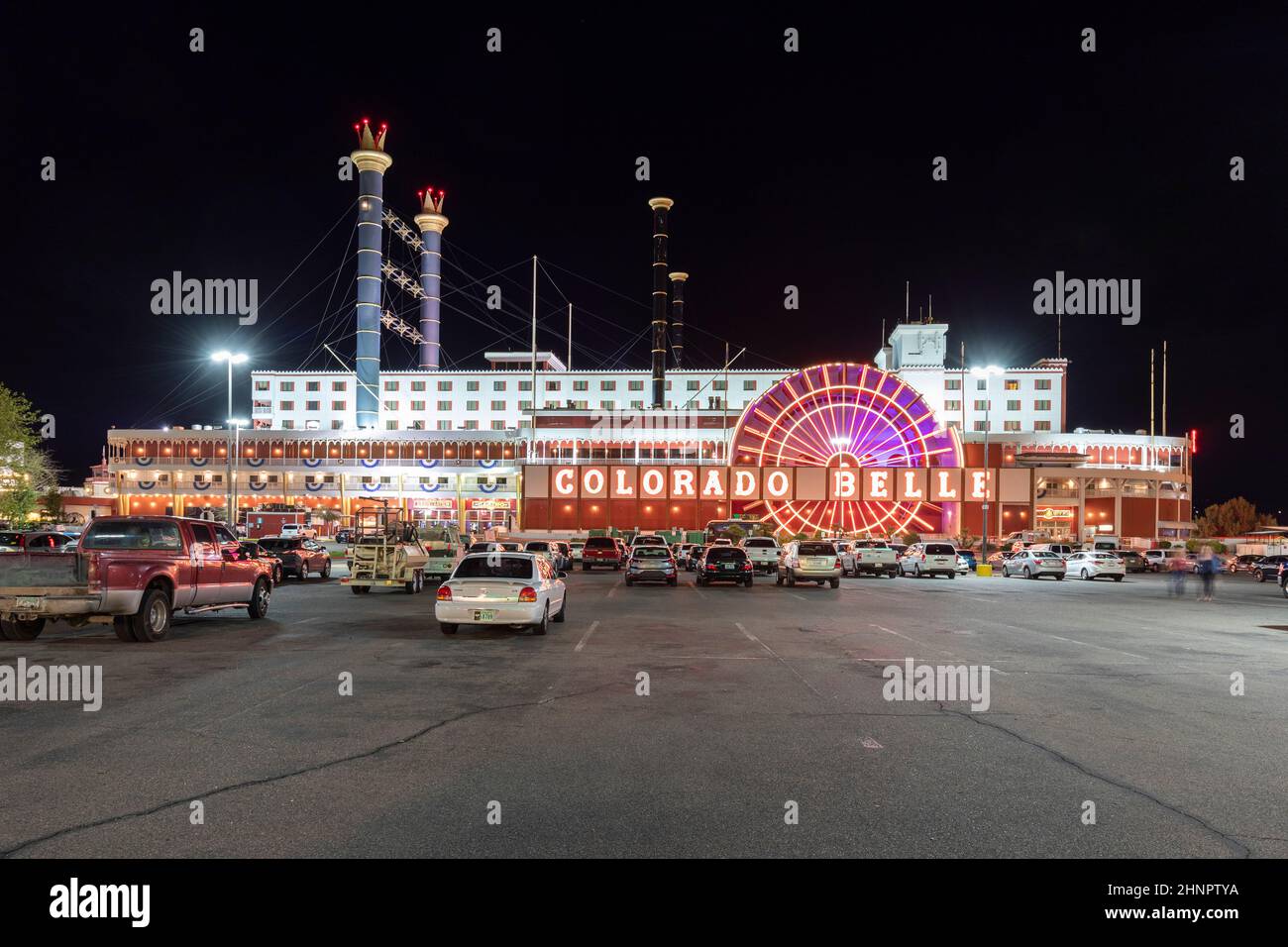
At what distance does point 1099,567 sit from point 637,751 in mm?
35918

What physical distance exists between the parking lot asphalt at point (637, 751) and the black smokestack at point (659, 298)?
7154 centimetres

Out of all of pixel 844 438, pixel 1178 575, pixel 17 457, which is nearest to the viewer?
pixel 1178 575

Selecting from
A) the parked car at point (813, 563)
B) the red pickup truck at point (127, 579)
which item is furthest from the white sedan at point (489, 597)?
the parked car at point (813, 563)

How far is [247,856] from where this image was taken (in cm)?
453

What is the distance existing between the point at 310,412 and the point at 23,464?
54.2m

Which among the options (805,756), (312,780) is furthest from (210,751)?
(805,756)

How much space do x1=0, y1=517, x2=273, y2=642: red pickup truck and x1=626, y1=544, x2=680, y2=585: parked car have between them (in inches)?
558

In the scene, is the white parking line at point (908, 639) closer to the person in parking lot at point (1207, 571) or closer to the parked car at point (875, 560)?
the person in parking lot at point (1207, 571)

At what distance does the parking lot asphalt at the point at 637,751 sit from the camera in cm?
488

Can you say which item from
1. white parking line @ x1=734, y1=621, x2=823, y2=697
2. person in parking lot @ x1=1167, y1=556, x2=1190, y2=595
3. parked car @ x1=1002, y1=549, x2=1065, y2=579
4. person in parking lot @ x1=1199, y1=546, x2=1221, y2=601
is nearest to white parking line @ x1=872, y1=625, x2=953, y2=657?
white parking line @ x1=734, y1=621, x2=823, y2=697

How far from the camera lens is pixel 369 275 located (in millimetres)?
94812

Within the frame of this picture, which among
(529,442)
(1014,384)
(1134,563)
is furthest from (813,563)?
(1014,384)

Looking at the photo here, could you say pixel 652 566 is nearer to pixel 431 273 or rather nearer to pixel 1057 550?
pixel 1057 550
